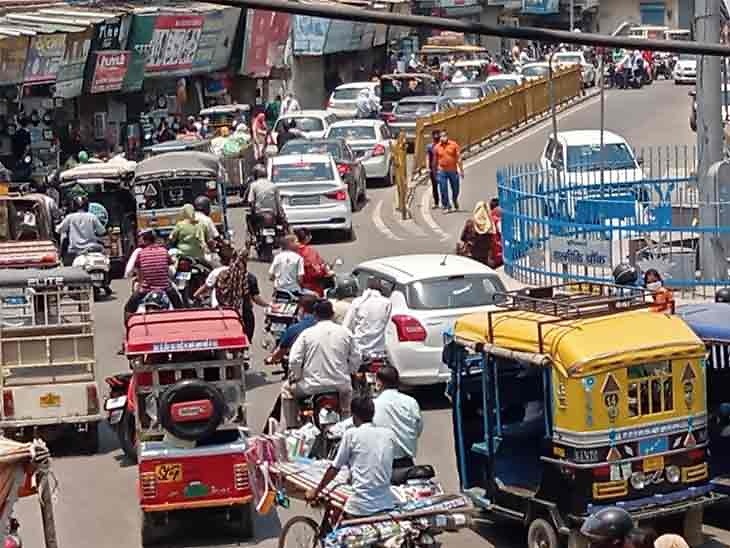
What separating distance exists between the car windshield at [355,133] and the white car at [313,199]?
7.22m

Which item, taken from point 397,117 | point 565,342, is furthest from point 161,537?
point 397,117

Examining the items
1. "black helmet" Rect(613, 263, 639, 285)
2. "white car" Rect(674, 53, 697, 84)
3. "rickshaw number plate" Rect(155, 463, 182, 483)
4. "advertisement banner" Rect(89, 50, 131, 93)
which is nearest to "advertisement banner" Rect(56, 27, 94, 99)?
"advertisement banner" Rect(89, 50, 131, 93)

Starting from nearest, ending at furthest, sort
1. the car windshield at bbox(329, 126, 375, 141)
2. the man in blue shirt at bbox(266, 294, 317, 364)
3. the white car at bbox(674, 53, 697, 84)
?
the man in blue shirt at bbox(266, 294, 317, 364) < the car windshield at bbox(329, 126, 375, 141) < the white car at bbox(674, 53, 697, 84)

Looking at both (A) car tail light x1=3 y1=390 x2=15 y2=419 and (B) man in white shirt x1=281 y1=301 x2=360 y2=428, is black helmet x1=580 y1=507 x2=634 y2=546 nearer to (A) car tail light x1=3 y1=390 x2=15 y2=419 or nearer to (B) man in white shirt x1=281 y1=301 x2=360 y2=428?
(B) man in white shirt x1=281 y1=301 x2=360 y2=428

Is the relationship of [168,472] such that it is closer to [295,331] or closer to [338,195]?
[295,331]

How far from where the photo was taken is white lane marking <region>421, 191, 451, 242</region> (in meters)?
31.2

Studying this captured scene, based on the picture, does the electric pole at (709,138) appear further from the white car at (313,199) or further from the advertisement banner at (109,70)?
the advertisement banner at (109,70)

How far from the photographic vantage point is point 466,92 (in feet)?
161

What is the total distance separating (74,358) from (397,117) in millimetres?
28212

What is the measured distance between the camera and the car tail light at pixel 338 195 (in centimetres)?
3023

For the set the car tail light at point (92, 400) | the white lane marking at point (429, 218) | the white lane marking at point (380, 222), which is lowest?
the white lane marking at point (429, 218)

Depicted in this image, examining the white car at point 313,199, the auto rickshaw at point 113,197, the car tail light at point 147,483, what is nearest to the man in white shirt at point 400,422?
the car tail light at point 147,483

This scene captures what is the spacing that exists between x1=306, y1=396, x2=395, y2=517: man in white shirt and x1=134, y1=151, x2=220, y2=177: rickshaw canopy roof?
15.7m

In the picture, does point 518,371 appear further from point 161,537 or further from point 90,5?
point 90,5
